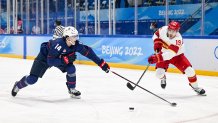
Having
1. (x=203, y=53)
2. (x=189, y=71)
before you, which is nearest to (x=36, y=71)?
(x=189, y=71)

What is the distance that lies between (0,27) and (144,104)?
10526mm

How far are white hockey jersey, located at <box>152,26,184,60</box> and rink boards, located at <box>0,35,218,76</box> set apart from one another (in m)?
2.25

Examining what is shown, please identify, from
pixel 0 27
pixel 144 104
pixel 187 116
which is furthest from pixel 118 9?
pixel 187 116

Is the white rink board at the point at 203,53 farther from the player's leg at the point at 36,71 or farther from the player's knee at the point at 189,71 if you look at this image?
the player's leg at the point at 36,71

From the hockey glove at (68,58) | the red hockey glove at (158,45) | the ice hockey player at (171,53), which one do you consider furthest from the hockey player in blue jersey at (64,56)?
the red hockey glove at (158,45)

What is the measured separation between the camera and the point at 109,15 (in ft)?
34.2

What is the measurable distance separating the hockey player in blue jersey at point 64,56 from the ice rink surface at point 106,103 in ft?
0.86

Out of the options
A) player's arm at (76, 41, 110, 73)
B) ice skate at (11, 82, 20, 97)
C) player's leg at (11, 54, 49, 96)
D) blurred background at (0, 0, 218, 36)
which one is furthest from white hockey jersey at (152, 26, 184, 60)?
blurred background at (0, 0, 218, 36)

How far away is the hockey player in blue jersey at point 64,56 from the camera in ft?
15.2

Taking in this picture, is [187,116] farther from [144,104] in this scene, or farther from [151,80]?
[151,80]

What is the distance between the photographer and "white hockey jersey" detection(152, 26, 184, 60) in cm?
539

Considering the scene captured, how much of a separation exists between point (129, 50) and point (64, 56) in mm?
4719

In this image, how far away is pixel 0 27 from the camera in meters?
14.2

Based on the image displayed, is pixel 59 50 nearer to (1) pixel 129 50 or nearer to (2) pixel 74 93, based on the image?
(2) pixel 74 93
